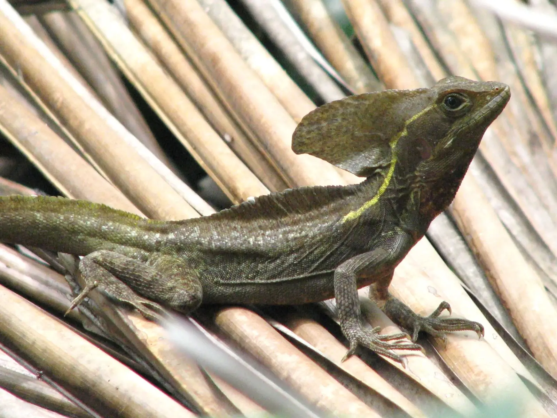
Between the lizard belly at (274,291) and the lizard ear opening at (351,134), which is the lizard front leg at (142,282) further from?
the lizard ear opening at (351,134)

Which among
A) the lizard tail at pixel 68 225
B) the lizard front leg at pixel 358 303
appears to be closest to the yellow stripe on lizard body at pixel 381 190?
the lizard front leg at pixel 358 303

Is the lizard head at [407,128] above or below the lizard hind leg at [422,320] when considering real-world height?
above

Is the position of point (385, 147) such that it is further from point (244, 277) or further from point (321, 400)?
point (321, 400)

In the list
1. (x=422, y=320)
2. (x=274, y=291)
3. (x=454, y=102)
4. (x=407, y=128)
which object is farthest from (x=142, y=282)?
(x=454, y=102)

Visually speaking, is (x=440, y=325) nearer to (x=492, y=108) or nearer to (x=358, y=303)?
(x=358, y=303)

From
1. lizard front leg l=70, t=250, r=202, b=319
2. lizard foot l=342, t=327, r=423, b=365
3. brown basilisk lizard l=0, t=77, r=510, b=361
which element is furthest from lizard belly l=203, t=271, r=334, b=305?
lizard foot l=342, t=327, r=423, b=365

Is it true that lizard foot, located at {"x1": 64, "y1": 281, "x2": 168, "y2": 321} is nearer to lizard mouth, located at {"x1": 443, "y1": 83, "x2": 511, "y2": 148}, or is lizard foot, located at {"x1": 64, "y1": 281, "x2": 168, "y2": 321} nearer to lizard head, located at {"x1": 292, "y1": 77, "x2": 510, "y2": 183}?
lizard head, located at {"x1": 292, "y1": 77, "x2": 510, "y2": 183}

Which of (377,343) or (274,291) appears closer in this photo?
(377,343)
